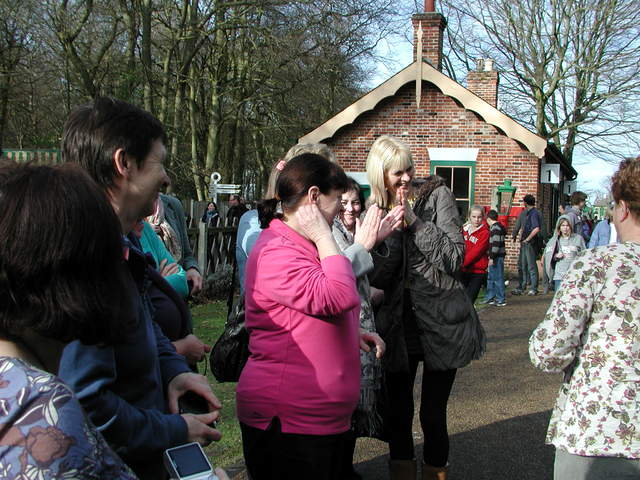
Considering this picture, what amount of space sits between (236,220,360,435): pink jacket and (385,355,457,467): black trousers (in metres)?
1.15

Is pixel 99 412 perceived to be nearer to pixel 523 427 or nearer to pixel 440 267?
pixel 440 267

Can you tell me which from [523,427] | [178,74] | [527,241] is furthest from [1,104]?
[523,427]

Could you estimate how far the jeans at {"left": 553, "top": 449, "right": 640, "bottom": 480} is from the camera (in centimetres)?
253

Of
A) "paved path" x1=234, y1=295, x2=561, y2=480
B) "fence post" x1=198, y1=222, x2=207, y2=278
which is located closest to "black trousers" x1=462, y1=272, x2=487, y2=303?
"paved path" x1=234, y1=295, x2=561, y2=480

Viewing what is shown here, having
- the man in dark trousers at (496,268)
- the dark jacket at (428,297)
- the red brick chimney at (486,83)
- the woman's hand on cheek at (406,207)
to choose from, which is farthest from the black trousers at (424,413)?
the red brick chimney at (486,83)

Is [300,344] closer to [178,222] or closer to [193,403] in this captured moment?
[193,403]

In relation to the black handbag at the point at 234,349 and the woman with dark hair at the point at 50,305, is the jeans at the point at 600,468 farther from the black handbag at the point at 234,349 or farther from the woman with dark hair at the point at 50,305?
the woman with dark hair at the point at 50,305

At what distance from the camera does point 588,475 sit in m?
2.57

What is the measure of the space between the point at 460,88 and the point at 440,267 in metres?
14.3

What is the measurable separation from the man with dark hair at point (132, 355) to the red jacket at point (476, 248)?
9.01 m

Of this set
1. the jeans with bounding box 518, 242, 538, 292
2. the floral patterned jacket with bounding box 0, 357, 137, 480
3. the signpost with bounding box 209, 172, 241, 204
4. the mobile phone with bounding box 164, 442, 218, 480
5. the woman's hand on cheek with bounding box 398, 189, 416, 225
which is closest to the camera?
the floral patterned jacket with bounding box 0, 357, 137, 480

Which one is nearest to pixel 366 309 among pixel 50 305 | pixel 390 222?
pixel 390 222

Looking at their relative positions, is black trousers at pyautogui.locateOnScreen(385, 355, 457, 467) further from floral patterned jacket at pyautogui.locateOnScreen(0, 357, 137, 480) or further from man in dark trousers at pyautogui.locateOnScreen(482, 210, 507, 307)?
man in dark trousers at pyautogui.locateOnScreen(482, 210, 507, 307)

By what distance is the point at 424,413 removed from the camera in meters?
3.81
